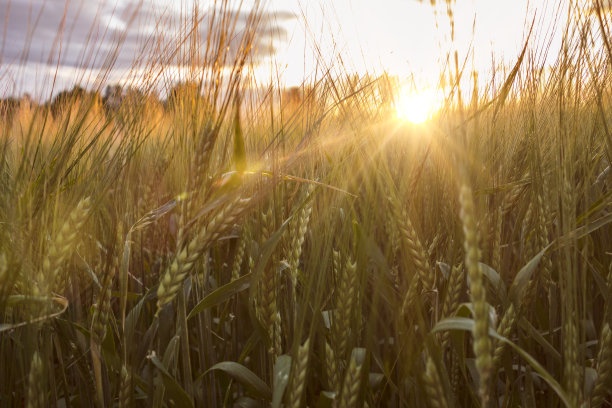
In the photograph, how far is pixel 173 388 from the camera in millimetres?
533

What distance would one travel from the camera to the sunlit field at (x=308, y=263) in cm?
46

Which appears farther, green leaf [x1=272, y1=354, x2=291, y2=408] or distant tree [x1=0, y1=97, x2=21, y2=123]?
distant tree [x1=0, y1=97, x2=21, y2=123]

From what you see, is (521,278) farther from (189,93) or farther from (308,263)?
(189,93)

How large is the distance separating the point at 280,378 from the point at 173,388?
120 mm

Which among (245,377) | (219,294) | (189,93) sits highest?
(189,93)

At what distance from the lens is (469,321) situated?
409 mm

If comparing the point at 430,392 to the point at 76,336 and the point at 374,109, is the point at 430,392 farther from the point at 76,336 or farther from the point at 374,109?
the point at 374,109

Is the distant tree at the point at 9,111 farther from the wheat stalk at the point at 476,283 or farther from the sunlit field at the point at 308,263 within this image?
the wheat stalk at the point at 476,283

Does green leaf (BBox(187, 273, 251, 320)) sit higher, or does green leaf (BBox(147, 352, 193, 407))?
green leaf (BBox(187, 273, 251, 320))

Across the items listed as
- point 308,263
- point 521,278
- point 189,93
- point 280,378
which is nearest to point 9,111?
point 189,93

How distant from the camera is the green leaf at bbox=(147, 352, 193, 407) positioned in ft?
1.70

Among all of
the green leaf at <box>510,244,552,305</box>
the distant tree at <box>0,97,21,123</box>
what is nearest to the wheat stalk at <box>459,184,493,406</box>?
the green leaf at <box>510,244,552,305</box>

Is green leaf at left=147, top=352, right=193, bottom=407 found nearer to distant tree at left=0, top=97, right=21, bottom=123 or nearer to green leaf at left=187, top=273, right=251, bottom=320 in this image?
green leaf at left=187, top=273, right=251, bottom=320

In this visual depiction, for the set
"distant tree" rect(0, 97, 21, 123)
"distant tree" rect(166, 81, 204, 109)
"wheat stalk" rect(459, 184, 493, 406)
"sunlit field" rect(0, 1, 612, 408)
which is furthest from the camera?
"distant tree" rect(0, 97, 21, 123)
